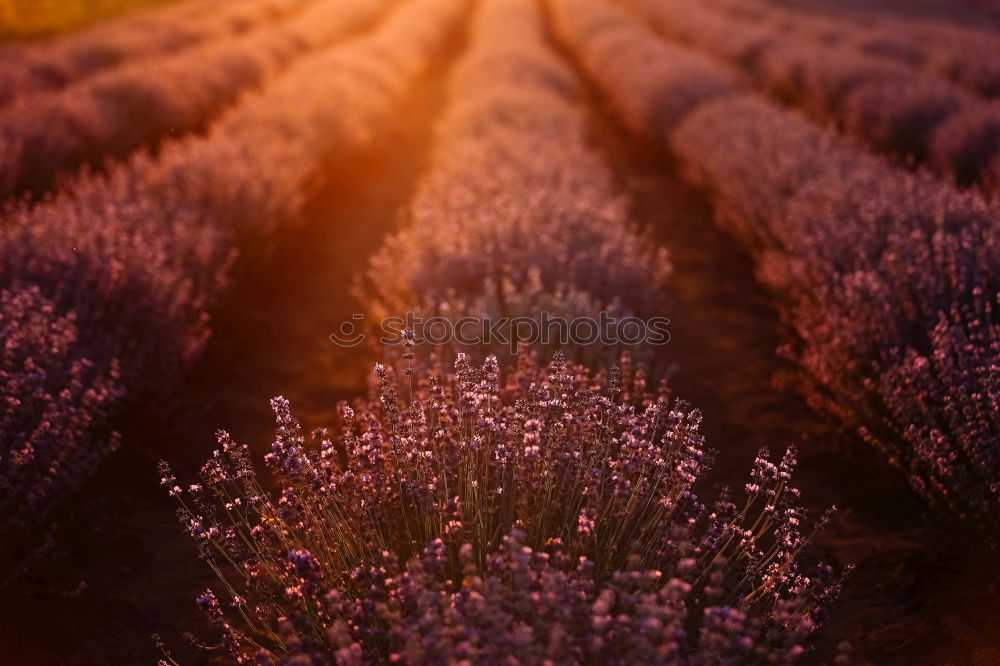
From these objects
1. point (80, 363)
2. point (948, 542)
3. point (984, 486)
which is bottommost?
point (948, 542)

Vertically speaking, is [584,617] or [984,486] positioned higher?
[584,617]

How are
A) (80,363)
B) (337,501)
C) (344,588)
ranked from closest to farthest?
(344,588) < (337,501) < (80,363)

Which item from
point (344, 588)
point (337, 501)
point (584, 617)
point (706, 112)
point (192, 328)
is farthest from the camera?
point (706, 112)

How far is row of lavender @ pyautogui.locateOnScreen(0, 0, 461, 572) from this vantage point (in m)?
3.27

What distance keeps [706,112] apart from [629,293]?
439 centimetres

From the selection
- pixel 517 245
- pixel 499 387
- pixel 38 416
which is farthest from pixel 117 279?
pixel 499 387

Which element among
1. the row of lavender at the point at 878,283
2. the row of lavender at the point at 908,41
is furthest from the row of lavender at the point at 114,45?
the row of lavender at the point at 908,41

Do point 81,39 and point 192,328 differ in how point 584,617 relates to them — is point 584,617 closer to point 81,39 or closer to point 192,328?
point 192,328

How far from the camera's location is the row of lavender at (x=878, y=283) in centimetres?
321

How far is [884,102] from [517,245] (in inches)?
209

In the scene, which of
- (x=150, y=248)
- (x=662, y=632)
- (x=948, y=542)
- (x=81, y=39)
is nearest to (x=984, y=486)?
(x=948, y=542)

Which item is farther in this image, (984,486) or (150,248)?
(150,248)

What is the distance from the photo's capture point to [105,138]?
7.80 meters

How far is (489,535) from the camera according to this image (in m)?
2.75
